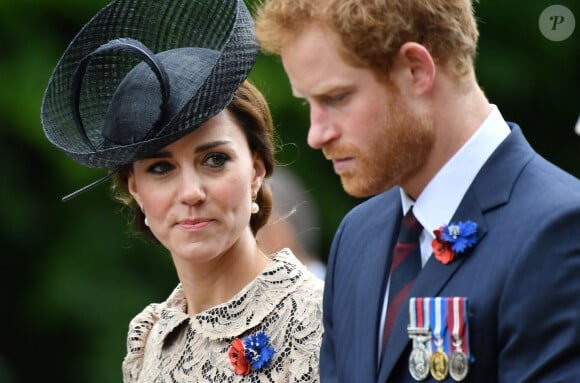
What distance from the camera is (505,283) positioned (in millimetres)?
3125

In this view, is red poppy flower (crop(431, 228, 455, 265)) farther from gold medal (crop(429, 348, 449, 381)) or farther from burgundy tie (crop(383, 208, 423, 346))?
gold medal (crop(429, 348, 449, 381))

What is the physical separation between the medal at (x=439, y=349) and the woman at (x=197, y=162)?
103cm

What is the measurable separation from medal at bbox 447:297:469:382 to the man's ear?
502 millimetres

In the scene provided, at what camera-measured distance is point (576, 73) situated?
812cm

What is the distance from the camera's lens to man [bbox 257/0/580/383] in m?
3.15

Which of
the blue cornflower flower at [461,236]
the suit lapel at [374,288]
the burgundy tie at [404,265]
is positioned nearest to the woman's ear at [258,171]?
the suit lapel at [374,288]

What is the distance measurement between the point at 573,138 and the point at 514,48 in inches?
24.9

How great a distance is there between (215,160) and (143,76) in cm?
35

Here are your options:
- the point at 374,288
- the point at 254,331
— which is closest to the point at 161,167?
the point at 254,331

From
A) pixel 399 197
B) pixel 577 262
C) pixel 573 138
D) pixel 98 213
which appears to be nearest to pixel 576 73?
pixel 573 138

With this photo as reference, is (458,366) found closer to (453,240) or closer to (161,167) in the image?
(453,240)

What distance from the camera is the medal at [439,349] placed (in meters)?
3.20

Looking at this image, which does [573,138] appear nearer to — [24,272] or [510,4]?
[510,4]

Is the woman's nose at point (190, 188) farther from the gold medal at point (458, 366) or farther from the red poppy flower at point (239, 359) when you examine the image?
the gold medal at point (458, 366)
